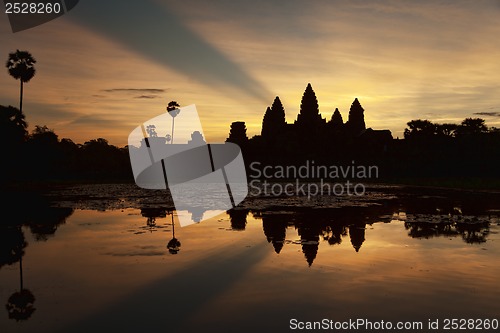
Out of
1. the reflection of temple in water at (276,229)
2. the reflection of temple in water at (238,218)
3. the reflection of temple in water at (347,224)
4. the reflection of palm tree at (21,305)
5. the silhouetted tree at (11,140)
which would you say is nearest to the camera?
the reflection of palm tree at (21,305)

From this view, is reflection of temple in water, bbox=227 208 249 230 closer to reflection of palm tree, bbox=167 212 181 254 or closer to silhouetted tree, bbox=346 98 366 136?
reflection of palm tree, bbox=167 212 181 254

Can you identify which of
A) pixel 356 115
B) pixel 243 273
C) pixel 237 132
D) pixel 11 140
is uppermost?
pixel 356 115

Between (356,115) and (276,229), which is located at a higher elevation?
(356,115)

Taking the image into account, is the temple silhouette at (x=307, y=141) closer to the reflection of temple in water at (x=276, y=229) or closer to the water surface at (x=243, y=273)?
the reflection of temple in water at (x=276, y=229)

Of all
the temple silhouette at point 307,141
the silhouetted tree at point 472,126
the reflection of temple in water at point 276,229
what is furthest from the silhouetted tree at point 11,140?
the silhouetted tree at point 472,126

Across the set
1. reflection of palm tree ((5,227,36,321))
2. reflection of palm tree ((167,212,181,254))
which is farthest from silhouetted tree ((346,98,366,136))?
reflection of palm tree ((5,227,36,321))

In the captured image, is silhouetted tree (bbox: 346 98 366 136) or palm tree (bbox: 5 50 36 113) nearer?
palm tree (bbox: 5 50 36 113)

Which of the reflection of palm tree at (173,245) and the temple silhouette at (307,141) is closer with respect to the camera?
the reflection of palm tree at (173,245)

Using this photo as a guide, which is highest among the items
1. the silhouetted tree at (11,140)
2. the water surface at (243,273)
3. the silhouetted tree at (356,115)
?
the silhouetted tree at (356,115)

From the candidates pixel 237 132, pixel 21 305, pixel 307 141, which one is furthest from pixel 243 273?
pixel 237 132

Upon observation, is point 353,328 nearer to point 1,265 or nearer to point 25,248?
point 1,265

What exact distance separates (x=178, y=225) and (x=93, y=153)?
119554mm

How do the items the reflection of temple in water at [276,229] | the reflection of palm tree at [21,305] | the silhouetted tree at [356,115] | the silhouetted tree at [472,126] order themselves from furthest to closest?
1. the silhouetted tree at [356,115]
2. the silhouetted tree at [472,126]
3. the reflection of temple in water at [276,229]
4. the reflection of palm tree at [21,305]

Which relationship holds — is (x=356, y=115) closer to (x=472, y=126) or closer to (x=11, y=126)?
(x=472, y=126)
